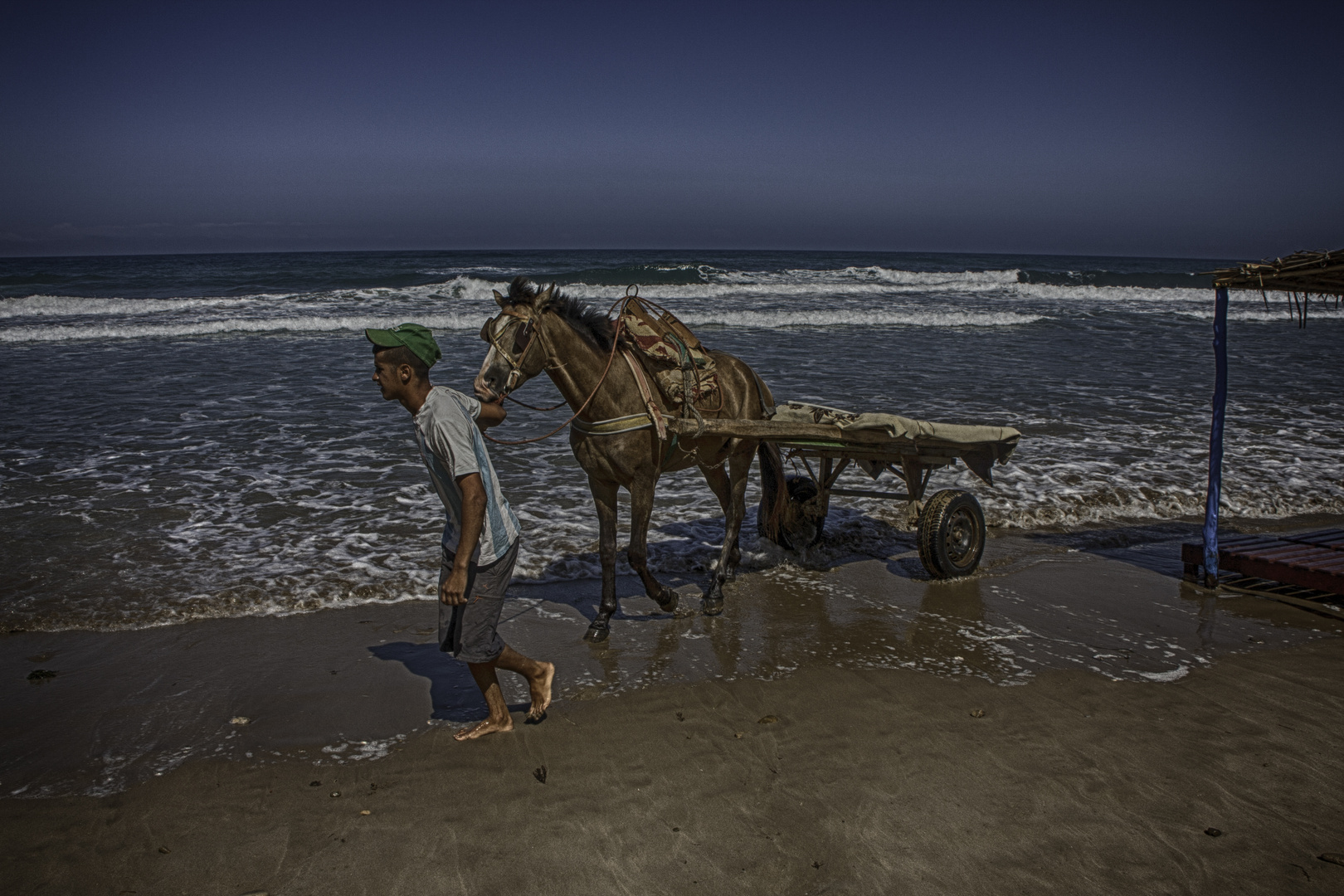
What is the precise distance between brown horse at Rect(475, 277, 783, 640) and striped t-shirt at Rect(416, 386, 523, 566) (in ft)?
2.08

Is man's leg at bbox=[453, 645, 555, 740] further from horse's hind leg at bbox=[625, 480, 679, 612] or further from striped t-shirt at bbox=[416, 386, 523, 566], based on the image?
horse's hind leg at bbox=[625, 480, 679, 612]

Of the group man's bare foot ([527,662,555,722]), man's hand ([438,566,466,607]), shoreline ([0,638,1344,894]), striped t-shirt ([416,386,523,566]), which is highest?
striped t-shirt ([416,386,523,566])

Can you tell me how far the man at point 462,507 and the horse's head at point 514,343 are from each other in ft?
1.46

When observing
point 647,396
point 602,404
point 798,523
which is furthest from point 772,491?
point 602,404

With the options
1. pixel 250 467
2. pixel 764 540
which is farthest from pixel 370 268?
pixel 764 540

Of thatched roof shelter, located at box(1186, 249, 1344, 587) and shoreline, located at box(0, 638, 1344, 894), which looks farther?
thatched roof shelter, located at box(1186, 249, 1344, 587)

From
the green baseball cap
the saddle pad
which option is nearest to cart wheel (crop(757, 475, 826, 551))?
the saddle pad

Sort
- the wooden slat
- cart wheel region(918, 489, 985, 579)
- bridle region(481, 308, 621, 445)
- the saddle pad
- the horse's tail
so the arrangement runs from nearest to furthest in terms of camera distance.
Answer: bridle region(481, 308, 621, 445)
the saddle pad
the wooden slat
cart wheel region(918, 489, 985, 579)
the horse's tail

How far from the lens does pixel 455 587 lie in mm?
3586

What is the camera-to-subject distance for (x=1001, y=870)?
10.2ft

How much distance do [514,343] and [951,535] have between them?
3.72 metres

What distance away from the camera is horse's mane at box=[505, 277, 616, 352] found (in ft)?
15.7

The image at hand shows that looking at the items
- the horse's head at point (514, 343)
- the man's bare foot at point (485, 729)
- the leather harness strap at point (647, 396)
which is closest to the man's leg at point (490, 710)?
the man's bare foot at point (485, 729)

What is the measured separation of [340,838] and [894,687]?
285cm
